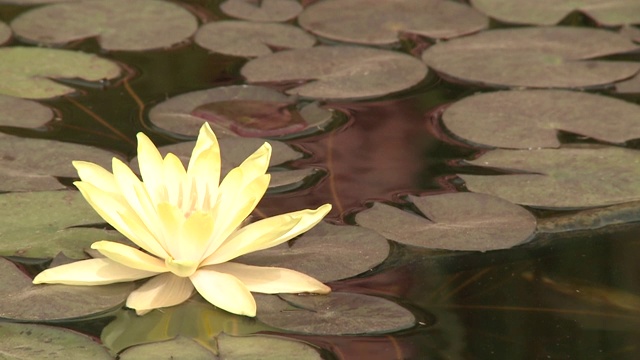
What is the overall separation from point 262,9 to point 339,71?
55 cm

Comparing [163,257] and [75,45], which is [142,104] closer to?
[75,45]

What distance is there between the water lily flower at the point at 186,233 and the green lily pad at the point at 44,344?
0.36ft

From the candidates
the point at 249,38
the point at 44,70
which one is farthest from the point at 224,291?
the point at 249,38

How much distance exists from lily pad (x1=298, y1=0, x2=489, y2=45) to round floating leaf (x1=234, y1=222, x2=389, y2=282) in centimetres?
113

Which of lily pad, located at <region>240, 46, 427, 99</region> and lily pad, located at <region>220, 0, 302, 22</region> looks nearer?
lily pad, located at <region>240, 46, 427, 99</region>

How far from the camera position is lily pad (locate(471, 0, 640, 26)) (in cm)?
319

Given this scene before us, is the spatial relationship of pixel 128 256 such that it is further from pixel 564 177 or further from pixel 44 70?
pixel 44 70

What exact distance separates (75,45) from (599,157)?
4.87 ft

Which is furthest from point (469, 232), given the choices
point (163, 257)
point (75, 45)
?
point (75, 45)

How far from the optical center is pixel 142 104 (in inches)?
104

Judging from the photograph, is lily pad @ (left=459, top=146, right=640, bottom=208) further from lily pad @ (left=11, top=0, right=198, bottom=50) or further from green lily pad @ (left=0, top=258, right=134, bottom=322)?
lily pad @ (left=11, top=0, right=198, bottom=50)

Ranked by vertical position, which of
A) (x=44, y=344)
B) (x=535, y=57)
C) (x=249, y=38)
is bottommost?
(x=44, y=344)

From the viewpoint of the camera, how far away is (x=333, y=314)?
1.78 metres

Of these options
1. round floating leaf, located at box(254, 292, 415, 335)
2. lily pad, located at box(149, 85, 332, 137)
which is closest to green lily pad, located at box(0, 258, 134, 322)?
round floating leaf, located at box(254, 292, 415, 335)
